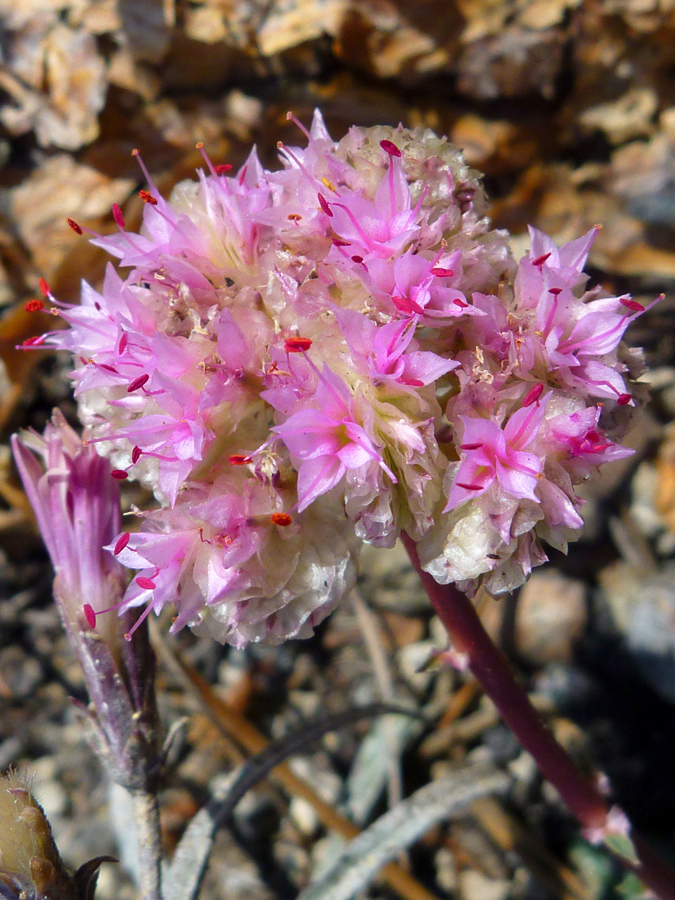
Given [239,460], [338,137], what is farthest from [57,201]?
[239,460]

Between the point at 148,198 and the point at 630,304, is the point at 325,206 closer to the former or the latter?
the point at 148,198

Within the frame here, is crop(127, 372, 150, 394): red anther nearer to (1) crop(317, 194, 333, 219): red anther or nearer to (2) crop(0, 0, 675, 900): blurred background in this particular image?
(1) crop(317, 194, 333, 219): red anther

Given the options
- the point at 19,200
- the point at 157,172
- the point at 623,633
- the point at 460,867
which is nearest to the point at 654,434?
the point at 623,633

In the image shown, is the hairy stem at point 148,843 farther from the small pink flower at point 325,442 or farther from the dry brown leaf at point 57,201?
the dry brown leaf at point 57,201

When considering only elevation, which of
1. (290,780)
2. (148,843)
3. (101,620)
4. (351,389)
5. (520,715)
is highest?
(351,389)

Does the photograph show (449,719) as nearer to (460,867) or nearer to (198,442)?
(460,867)

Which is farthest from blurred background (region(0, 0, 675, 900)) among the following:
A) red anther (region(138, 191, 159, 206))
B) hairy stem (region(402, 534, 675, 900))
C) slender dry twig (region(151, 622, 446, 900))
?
red anther (region(138, 191, 159, 206))

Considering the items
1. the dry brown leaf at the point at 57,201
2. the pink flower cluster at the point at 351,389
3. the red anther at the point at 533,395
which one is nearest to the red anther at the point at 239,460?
the pink flower cluster at the point at 351,389
